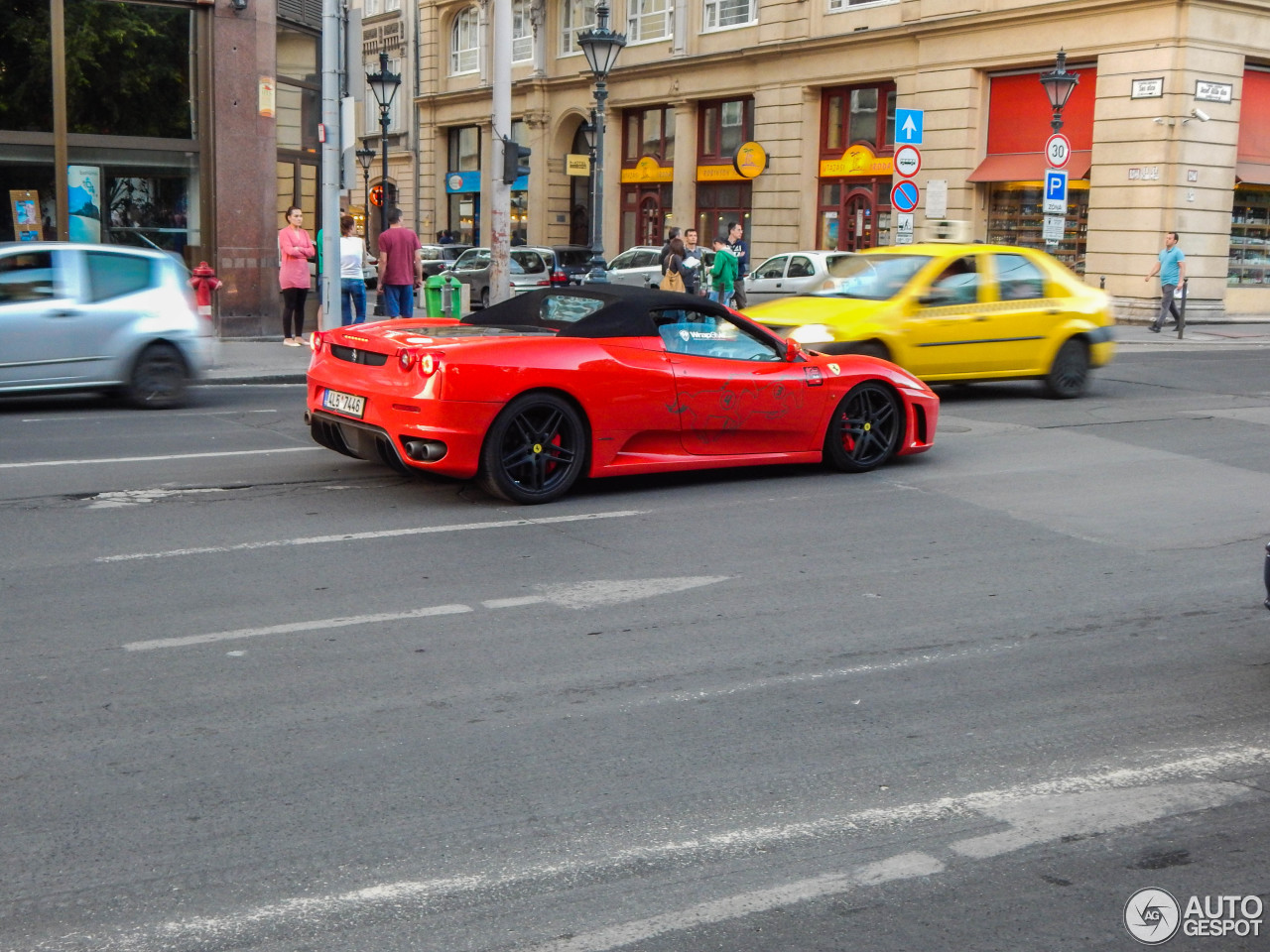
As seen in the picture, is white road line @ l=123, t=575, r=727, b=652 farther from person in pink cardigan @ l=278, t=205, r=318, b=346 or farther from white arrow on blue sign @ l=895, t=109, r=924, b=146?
white arrow on blue sign @ l=895, t=109, r=924, b=146

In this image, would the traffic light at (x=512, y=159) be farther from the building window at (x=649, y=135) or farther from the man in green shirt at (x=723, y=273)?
the building window at (x=649, y=135)

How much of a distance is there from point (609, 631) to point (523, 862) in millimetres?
2325

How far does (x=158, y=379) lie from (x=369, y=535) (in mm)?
6472

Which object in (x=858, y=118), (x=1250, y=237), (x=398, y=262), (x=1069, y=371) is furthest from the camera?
(x=858, y=118)

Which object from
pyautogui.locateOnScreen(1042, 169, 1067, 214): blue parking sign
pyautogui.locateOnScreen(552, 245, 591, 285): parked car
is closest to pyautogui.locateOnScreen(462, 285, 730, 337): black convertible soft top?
pyautogui.locateOnScreen(1042, 169, 1067, 214): blue parking sign

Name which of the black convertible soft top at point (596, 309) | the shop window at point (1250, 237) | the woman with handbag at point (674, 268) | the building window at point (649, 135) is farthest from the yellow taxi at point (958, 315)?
the building window at point (649, 135)

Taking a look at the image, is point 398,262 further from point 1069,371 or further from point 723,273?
point 1069,371

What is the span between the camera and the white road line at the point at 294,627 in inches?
230

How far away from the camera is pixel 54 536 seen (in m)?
7.75

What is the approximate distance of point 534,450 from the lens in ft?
29.2

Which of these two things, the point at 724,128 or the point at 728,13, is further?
the point at 724,128

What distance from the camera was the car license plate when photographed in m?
8.88

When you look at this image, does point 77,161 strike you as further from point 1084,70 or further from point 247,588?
point 1084,70

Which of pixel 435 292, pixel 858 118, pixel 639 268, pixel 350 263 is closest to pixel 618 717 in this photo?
pixel 350 263
